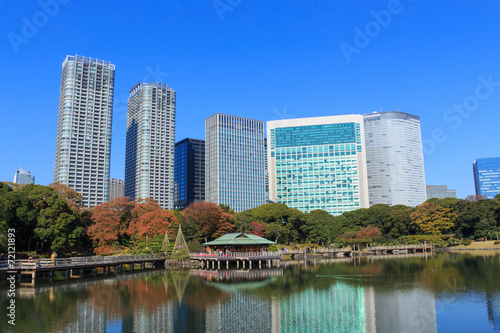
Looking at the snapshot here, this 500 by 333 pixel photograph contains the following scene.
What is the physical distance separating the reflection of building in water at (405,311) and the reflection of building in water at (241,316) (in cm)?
727

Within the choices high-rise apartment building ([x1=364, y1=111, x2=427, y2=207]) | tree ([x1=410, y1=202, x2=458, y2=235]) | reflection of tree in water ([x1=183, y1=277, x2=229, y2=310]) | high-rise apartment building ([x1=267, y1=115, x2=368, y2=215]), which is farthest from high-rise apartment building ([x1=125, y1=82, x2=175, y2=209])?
reflection of tree in water ([x1=183, y1=277, x2=229, y2=310])

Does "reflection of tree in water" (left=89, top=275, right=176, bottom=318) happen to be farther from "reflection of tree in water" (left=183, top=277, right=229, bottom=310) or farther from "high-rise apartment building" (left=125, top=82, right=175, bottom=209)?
"high-rise apartment building" (left=125, top=82, right=175, bottom=209)

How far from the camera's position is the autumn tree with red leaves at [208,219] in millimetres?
69812

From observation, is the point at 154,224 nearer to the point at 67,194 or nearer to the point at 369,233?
the point at 67,194

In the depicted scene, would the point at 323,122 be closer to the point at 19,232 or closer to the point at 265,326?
the point at 19,232

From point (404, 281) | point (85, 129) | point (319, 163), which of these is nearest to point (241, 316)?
point (404, 281)

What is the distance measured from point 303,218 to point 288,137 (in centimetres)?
6867

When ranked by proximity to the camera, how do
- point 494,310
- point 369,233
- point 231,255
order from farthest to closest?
point 369,233
point 231,255
point 494,310

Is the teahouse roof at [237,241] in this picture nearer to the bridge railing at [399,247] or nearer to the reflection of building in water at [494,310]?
the reflection of building in water at [494,310]

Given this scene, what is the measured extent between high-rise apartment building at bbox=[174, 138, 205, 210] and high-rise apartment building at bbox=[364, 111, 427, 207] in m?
90.0

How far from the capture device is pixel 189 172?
187 meters

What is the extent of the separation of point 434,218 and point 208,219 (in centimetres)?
5783

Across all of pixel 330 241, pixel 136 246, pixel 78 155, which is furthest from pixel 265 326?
pixel 78 155

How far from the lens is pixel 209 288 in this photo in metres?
38.0
